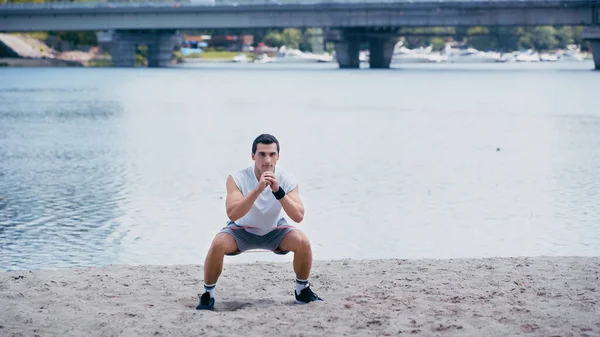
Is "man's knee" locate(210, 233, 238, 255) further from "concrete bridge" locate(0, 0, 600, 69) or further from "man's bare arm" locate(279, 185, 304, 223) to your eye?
"concrete bridge" locate(0, 0, 600, 69)

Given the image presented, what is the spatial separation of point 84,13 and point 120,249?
3824 inches

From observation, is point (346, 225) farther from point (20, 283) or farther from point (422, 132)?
point (422, 132)

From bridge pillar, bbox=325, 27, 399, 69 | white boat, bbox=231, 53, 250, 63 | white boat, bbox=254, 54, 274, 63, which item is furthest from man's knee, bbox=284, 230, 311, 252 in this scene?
white boat, bbox=254, 54, 274, 63

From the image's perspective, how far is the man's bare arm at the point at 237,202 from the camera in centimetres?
826

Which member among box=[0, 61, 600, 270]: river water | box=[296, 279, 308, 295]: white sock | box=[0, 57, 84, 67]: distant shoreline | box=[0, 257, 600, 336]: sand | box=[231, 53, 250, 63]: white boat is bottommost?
box=[231, 53, 250, 63]: white boat

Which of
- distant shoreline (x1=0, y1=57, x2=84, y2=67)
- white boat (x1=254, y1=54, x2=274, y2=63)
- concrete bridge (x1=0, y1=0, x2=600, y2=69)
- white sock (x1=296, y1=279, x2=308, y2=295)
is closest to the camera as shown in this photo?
white sock (x1=296, y1=279, x2=308, y2=295)

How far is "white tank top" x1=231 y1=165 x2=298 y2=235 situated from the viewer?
27.9 feet

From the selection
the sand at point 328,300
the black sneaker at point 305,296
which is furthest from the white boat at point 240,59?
the black sneaker at point 305,296

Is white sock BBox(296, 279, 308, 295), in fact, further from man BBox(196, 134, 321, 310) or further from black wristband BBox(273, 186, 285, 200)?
black wristband BBox(273, 186, 285, 200)

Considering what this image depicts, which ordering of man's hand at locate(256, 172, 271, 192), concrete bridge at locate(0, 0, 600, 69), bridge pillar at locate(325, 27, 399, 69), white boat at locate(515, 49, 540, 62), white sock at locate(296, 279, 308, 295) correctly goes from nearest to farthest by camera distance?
man's hand at locate(256, 172, 271, 192) < white sock at locate(296, 279, 308, 295) < concrete bridge at locate(0, 0, 600, 69) < bridge pillar at locate(325, 27, 399, 69) < white boat at locate(515, 49, 540, 62)

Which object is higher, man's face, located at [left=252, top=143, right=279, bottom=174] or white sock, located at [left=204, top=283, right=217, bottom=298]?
man's face, located at [left=252, top=143, right=279, bottom=174]

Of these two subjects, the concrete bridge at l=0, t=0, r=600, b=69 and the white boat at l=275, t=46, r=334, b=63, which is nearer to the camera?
the concrete bridge at l=0, t=0, r=600, b=69

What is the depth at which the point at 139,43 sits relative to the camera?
118875 mm

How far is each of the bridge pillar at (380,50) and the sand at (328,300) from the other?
106252mm
